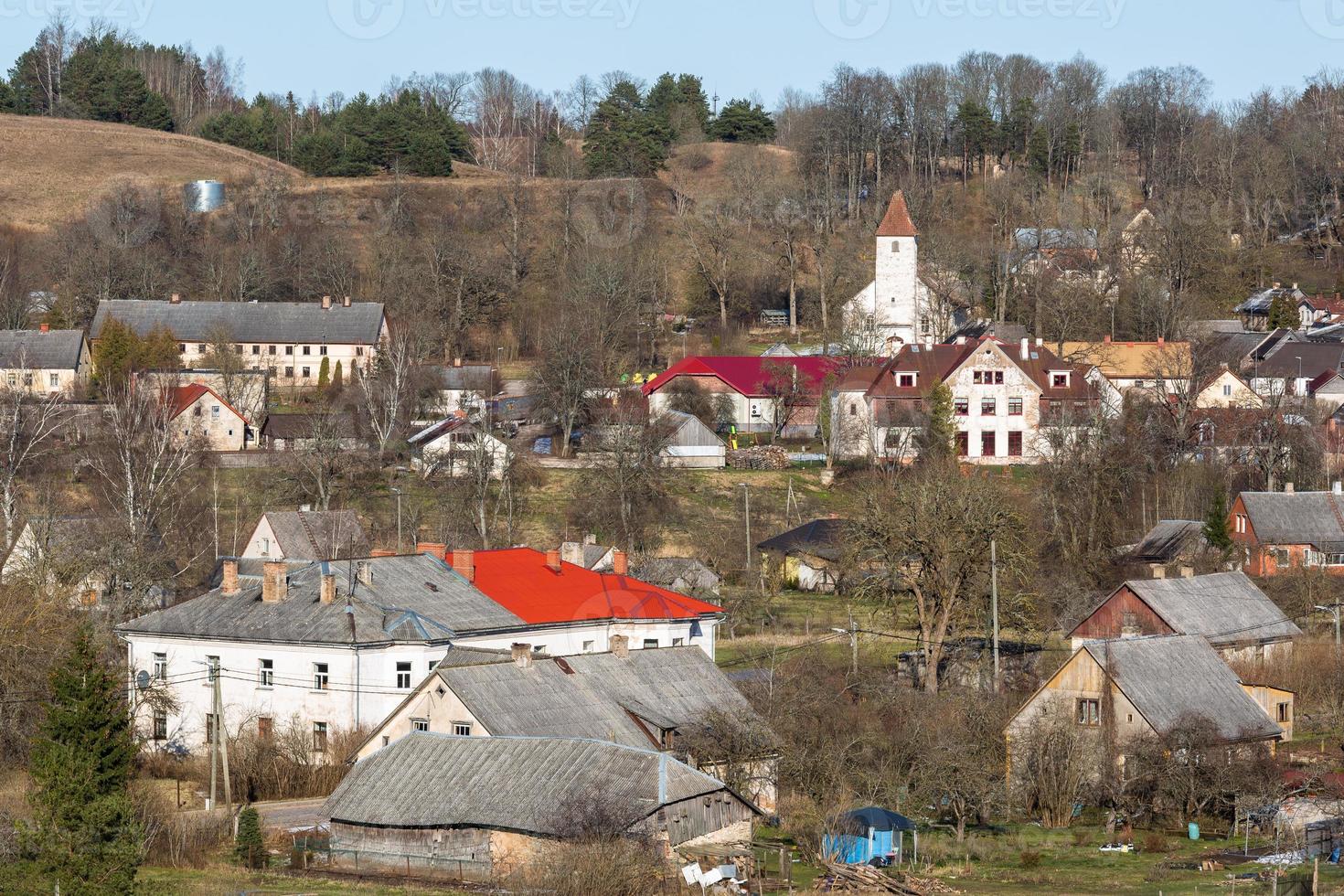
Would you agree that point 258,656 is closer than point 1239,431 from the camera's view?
Yes

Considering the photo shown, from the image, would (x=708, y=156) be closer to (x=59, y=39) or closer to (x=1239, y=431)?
(x=59, y=39)

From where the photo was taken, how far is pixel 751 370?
7850 cm

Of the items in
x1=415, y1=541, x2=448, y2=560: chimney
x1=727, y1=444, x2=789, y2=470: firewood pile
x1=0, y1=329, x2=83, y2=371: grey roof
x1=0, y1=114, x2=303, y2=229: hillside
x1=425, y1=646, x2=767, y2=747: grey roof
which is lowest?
x1=425, y1=646, x2=767, y2=747: grey roof

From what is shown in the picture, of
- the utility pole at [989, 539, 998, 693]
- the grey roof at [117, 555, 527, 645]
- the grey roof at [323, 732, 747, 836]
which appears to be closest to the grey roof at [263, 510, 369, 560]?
the grey roof at [117, 555, 527, 645]

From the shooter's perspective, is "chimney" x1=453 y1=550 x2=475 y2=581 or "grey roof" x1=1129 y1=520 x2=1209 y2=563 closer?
"chimney" x1=453 y1=550 x2=475 y2=581

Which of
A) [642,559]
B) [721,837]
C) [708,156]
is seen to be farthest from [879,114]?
[721,837]

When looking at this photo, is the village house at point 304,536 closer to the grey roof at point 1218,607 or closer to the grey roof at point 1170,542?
the grey roof at point 1170,542

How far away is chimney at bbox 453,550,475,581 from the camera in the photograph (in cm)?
4256

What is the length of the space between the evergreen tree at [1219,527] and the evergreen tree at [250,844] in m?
33.5

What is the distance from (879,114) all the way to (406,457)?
5821cm

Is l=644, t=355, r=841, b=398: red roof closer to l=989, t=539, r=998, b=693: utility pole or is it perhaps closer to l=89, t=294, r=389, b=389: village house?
l=89, t=294, r=389, b=389: village house

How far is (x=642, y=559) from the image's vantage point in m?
56.5

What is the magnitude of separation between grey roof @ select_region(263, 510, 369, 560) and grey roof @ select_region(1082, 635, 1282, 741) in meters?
25.3

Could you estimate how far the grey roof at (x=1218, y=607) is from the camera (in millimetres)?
42562
